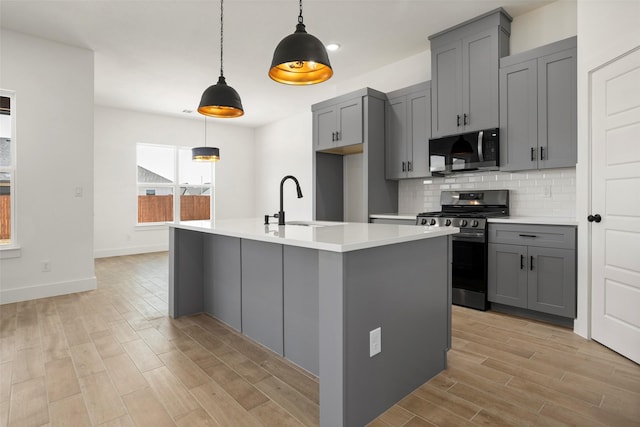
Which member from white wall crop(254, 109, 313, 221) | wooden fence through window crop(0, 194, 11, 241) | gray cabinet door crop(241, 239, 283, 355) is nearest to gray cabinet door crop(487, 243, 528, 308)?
gray cabinet door crop(241, 239, 283, 355)

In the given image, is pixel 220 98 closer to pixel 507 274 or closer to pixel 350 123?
pixel 350 123

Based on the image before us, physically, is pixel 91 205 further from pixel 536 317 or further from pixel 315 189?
pixel 536 317

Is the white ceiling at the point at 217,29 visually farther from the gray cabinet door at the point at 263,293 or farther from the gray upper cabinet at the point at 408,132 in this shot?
the gray cabinet door at the point at 263,293

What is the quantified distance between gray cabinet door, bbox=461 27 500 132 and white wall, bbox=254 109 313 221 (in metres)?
3.96

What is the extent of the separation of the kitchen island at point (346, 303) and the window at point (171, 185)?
510 centimetres

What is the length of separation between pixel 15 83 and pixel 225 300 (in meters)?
3.44

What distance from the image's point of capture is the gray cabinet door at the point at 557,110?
3.10 m

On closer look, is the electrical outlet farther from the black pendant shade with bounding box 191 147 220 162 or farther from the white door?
the black pendant shade with bounding box 191 147 220 162

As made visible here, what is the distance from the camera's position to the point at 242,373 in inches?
86.1

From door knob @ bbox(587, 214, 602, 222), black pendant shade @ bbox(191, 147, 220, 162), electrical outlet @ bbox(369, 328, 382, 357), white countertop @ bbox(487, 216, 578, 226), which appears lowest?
electrical outlet @ bbox(369, 328, 382, 357)

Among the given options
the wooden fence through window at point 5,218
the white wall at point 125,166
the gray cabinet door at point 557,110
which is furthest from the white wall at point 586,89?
the white wall at point 125,166

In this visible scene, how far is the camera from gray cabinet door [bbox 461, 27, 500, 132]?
141 inches

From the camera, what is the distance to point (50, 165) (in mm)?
4113

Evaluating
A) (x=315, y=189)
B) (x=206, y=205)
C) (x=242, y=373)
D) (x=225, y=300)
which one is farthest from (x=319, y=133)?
(x=206, y=205)
